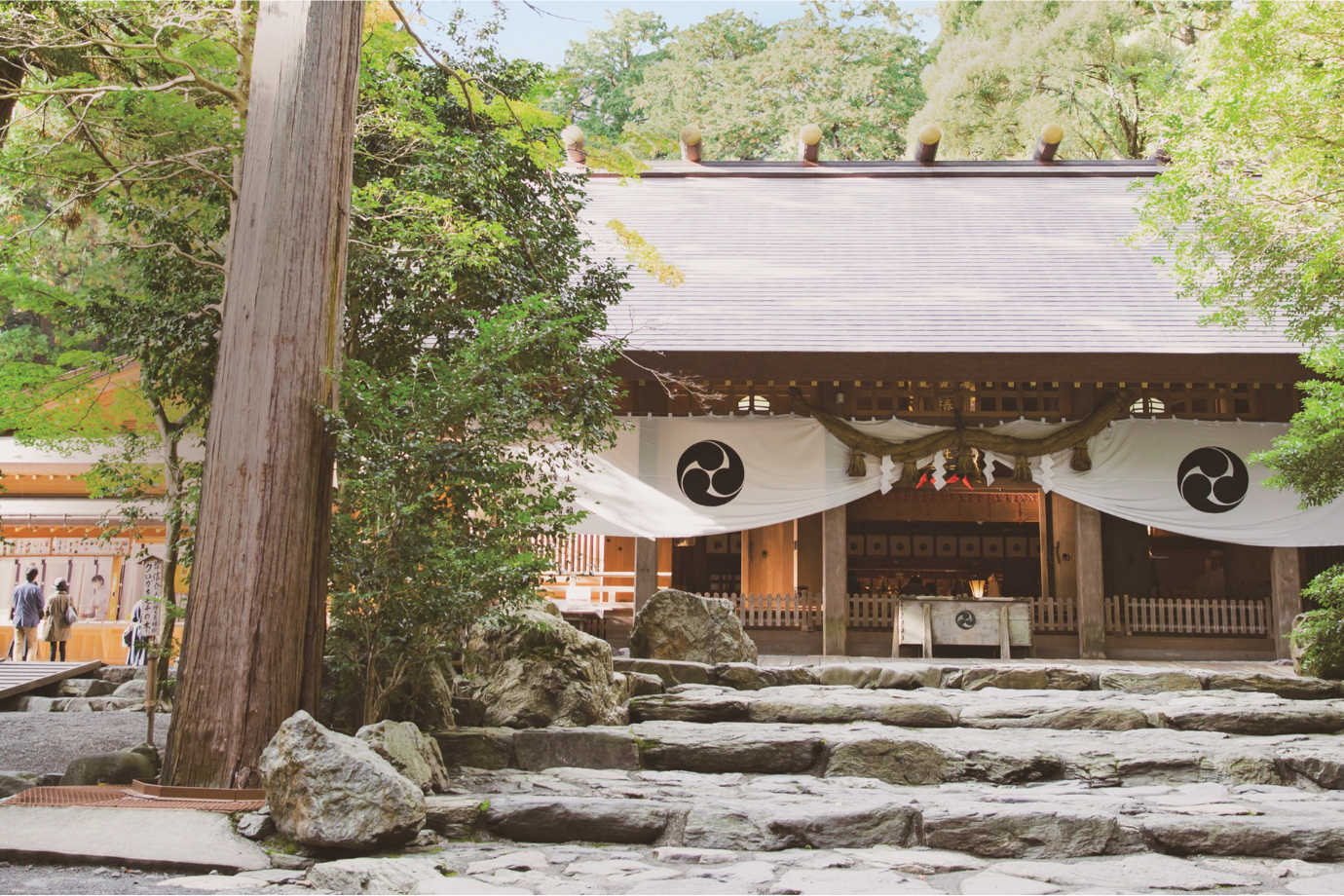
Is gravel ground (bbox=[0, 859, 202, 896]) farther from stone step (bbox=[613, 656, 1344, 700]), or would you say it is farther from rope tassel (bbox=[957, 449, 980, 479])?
rope tassel (bbox=[957, 449, 980, 479])

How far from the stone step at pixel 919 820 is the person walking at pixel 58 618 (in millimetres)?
10492

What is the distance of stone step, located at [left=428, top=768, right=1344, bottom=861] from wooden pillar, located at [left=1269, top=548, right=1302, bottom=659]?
698 centimetres

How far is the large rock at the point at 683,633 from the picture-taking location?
338 inches

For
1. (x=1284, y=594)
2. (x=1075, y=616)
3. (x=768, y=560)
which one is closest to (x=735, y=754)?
(x=1075, y=616)

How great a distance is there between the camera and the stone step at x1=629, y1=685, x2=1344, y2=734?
6.53 meters

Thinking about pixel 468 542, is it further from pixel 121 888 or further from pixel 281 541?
pixel 121 888

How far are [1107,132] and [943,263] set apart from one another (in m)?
12.5

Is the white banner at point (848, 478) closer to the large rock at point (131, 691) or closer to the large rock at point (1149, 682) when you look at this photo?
the large rock at point (1149, 682)

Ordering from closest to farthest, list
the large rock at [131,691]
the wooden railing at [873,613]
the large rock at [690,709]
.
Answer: the large rock at [690,709]
the large rock at [131,691]
the wooden railing at [873,613]

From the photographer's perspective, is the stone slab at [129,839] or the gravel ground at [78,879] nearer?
the gravel ground at [78,879]

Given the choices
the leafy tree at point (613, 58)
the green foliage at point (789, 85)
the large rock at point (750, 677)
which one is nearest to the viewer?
the large rock at point (750, 677)

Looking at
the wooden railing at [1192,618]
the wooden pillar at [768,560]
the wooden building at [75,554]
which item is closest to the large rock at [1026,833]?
the wooden railing at [1192,618]

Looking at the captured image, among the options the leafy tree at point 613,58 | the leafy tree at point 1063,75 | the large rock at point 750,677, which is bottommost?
the large rock at point 750,677

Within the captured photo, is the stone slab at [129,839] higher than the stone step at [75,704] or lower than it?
higher
